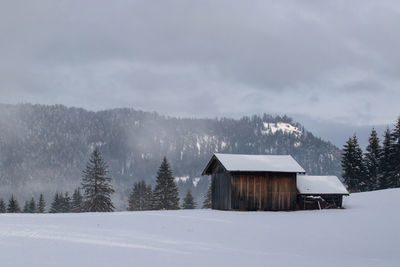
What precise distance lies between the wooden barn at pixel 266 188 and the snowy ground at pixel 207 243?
34.5ft

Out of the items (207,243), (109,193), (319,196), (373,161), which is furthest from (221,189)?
(373,161)

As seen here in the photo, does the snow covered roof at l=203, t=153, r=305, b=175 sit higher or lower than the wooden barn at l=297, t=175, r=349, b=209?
higher

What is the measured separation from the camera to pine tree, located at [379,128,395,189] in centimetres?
6731

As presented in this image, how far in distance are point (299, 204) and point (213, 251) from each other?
27539mm

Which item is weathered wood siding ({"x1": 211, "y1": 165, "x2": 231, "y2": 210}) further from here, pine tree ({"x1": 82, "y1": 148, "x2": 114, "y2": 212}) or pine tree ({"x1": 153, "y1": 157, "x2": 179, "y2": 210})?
pine tree ({"x1": 153, "y1": 157, "x2": 179, "y2": 210})

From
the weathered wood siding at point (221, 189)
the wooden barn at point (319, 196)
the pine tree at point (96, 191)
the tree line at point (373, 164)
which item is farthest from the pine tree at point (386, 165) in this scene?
the pine tree at point (96, 191)

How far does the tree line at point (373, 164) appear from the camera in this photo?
67.1m

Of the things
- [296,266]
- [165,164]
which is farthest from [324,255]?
[165,164]

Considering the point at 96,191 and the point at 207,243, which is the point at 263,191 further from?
the point at 96,191

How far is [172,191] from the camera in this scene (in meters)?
63.4

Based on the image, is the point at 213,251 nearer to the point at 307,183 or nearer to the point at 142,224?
the point at 142,224

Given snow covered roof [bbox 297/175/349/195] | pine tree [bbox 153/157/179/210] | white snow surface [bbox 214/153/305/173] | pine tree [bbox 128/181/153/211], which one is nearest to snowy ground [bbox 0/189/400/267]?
white snow surface [bbox 214/153/305/173]

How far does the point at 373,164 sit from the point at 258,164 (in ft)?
117

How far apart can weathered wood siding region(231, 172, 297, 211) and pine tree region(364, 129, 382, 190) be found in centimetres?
3340
